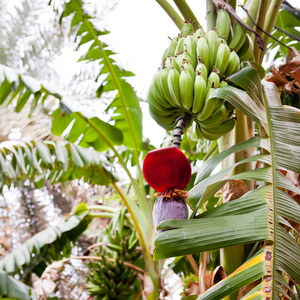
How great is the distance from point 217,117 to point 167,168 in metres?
0.18

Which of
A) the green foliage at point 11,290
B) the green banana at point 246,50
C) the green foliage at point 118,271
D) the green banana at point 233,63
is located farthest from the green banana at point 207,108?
the green foliage at point 118,271

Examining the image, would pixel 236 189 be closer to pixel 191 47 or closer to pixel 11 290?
pixel 191 47

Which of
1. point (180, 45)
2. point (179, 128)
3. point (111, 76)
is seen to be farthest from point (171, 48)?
point (111, 76)

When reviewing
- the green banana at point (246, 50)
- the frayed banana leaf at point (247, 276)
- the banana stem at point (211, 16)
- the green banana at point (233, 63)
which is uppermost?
the banana stem at point (211, 16)

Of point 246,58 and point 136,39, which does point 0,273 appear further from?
point 136,39

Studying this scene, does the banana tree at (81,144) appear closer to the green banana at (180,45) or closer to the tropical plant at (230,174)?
the tropical plant at (230,174)

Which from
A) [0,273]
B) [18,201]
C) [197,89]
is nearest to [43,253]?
[0,273]

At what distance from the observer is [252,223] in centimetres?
50

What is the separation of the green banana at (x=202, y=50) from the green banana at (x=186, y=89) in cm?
7

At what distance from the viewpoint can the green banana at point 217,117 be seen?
657 mm

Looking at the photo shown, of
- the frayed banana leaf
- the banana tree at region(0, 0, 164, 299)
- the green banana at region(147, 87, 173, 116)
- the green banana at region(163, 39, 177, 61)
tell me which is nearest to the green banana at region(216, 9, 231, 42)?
the green banana at region(163, 39, 177, 61)

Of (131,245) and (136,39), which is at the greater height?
(136,39)

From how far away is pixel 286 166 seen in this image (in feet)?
1.91

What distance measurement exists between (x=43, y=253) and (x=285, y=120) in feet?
4.79
